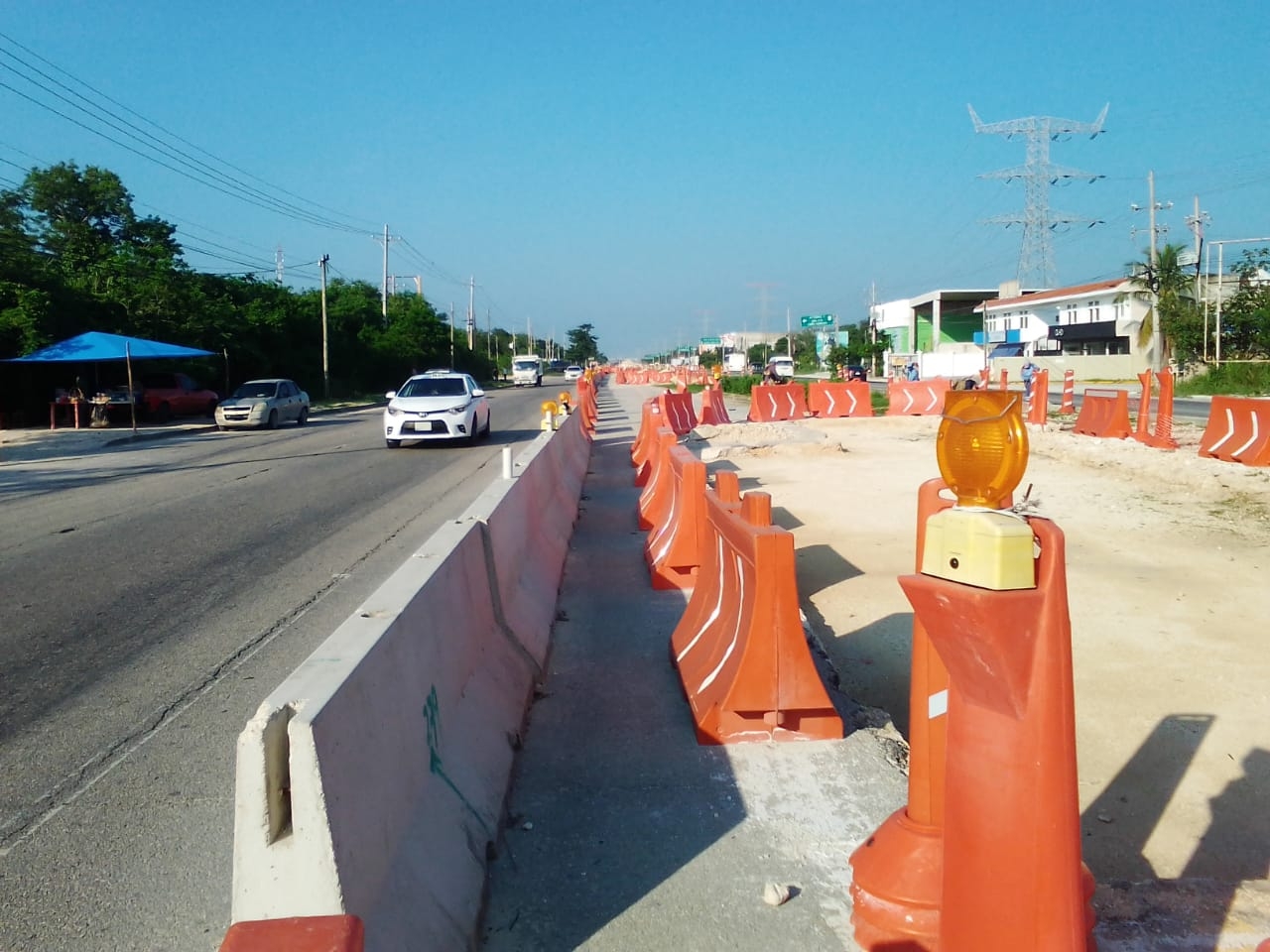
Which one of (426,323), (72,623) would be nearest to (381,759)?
(72,623)

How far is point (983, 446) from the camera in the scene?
2.41m

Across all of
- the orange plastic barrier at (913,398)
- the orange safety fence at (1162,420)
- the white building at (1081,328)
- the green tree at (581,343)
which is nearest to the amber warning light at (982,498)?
the orange safety fence at (1162,420)

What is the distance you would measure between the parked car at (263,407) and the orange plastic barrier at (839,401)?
15917 millimetres

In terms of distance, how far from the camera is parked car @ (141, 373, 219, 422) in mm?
32031

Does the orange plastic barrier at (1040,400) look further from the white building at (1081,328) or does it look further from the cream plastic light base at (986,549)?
the white building at (1081,328)

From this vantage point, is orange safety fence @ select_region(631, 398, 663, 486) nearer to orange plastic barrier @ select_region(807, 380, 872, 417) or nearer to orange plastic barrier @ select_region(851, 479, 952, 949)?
orange plastic barrier @ select_region(851, 479, 952, 949)

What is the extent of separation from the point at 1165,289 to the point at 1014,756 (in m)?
57.1

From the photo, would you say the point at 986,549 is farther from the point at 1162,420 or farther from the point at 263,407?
the point at 263,407

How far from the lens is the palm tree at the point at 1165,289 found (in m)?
50.8

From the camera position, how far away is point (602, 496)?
13.9 metres

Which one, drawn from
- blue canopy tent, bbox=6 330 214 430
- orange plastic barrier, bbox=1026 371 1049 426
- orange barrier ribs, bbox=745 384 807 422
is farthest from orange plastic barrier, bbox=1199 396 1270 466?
blue canopy tent, bbox=6 330 214 430

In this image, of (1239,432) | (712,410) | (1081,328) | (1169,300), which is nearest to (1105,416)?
(1239,432)

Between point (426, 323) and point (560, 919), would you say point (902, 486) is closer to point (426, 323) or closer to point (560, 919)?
point (560, 919)

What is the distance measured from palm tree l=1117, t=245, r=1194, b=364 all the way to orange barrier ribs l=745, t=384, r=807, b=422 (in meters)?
30.7
